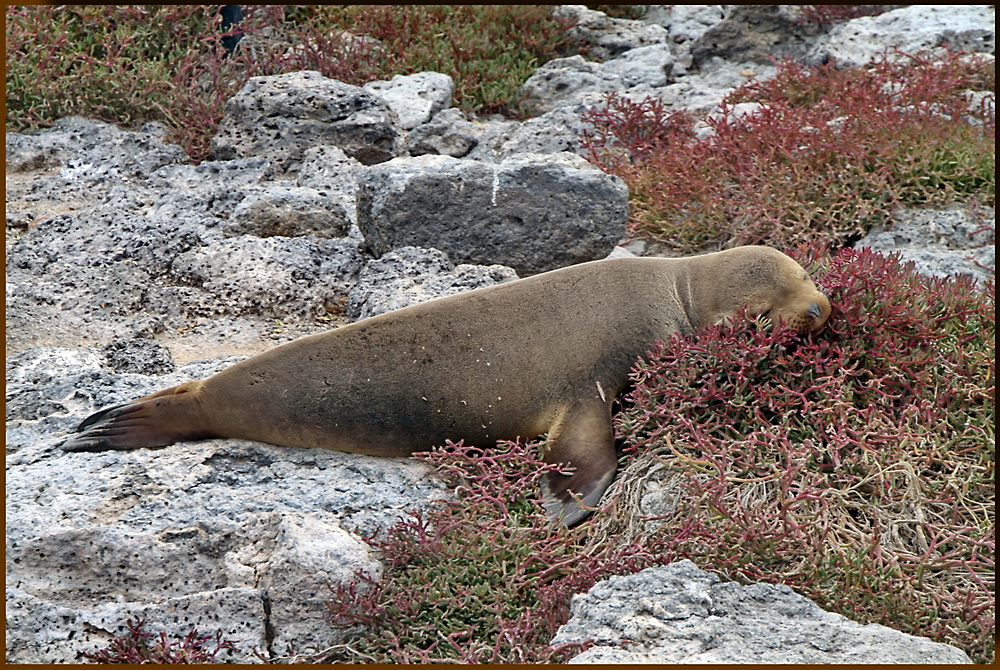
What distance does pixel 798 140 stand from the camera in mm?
7387

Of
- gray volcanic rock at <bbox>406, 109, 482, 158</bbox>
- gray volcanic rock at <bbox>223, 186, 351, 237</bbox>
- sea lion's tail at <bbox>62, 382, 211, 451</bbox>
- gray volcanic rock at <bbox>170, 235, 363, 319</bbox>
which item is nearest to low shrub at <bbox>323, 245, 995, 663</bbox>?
sea lion's tail at <bbox>62, 382, 211, 451</bbox>

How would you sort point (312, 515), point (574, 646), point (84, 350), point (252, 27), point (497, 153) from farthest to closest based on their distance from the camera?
point (252, 27) → point (497, 153) → point (84, 350) → point (312, 515) → point (574, 646)

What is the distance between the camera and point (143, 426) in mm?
4656

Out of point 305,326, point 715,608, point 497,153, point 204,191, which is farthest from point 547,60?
point 715,608

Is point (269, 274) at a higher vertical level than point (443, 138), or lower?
lower

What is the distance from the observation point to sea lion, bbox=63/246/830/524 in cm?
464

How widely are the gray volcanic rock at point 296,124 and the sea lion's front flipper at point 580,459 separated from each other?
3.74 meters

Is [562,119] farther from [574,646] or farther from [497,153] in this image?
[574,646]

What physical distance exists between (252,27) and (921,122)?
575 cm

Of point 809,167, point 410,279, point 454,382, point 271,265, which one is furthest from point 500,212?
point 809,167

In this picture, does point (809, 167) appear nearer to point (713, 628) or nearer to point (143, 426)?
point (713, 628)

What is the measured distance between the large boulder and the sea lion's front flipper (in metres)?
1.82

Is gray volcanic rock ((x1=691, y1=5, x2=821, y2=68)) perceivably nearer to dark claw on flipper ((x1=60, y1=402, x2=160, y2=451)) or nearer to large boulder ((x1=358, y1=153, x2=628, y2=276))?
large boulder ((x1=358, y1=153, x2=628, y2=276))

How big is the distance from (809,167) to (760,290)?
258 cm
